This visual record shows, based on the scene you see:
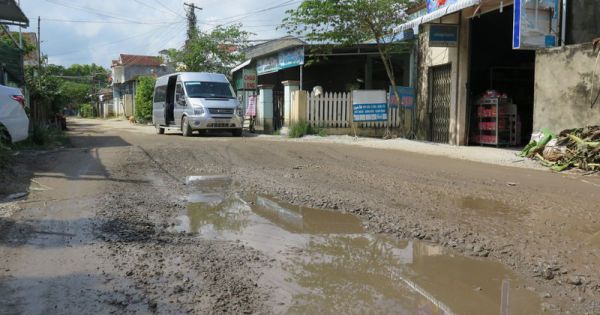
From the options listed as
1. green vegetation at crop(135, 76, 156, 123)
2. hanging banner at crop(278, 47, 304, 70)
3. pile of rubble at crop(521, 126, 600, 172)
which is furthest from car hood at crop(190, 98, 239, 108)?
green vegetation at crop(135, 76, 156, 123)

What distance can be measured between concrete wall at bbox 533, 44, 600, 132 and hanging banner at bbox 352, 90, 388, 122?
6530 mm

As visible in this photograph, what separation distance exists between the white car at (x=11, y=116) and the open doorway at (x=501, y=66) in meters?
11.2

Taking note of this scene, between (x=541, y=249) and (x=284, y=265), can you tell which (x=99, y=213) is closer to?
(x=284, y=265)

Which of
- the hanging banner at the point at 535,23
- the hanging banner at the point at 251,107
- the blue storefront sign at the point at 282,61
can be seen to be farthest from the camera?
the hanging banner at the point at 251,107

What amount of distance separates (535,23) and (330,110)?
7959 mm

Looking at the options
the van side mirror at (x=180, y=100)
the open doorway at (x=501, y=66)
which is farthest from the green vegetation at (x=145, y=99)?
the open doorway at (x=501, y=66)

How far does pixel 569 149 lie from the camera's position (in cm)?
915

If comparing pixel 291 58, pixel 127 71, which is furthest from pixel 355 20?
pixel 127 71

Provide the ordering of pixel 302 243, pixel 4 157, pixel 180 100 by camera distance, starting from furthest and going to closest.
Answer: pixel 180 100 < pixel 4 157 < pixel 302 243

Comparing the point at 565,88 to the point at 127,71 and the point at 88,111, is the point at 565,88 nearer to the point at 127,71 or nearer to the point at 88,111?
the point at 127,71

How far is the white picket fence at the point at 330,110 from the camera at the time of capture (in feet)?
57.7

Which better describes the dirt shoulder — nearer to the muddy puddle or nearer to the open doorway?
the muddy puddle

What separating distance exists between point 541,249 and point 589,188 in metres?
3.34

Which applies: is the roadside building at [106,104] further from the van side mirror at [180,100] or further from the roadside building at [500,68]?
the roadside building at [500,68]
